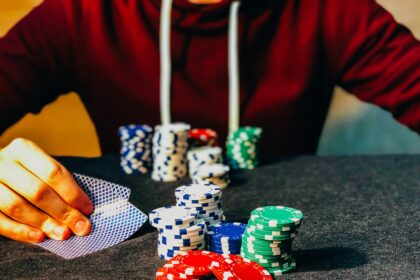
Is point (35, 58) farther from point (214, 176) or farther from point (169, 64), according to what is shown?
point (214, 176)

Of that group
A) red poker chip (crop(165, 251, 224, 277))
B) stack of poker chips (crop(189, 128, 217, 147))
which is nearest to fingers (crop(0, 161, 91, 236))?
red poker chip (crop(165, 251, 224, 277))

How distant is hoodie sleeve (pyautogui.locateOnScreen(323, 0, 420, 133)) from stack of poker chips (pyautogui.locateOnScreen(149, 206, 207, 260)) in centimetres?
150

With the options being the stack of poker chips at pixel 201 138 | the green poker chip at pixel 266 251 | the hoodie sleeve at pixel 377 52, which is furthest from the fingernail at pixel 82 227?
the hoodie sleeve at pixel 377 52

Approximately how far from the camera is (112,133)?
2625mm

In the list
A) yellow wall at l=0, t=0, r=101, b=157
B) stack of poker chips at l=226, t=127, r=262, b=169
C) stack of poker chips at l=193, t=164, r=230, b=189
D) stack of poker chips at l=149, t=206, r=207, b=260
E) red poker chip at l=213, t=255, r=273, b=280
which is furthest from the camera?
yellow wall at l=0, t=0, r=101, b=157

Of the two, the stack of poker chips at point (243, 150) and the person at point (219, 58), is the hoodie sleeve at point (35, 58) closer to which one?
the person at point (219, 58)

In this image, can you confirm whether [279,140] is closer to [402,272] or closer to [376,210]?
[376,210]

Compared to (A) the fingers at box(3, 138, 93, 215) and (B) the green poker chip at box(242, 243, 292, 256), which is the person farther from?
(B) the green poker chip at box(242, 243, 292, 256)

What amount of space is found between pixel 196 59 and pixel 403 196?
116 cm

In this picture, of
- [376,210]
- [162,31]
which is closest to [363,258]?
[376,210]

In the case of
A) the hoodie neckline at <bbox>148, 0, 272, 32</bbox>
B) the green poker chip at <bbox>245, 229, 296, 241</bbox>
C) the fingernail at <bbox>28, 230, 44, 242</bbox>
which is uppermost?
the hoodie neckline at <bbox>148, 0, 272, 32</bbox>

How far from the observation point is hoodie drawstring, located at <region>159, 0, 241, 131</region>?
2406 mm

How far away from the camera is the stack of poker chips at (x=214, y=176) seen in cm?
170

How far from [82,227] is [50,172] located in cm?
15
